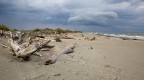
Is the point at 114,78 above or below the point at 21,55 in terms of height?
below

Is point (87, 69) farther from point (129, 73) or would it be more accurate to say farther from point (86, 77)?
point (129, 73)

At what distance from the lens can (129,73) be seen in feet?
18.9

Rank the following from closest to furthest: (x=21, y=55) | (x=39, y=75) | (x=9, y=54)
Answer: (x=39, y=75) → (x=21, y=55) → (x=9, y=54)

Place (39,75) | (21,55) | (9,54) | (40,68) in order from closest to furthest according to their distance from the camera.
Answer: (39,75) → (40,68) → (21,55) → (9,54)

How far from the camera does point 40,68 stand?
548cm

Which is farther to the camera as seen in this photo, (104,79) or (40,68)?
(40,68)

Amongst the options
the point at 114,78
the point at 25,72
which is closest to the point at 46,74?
the point at 25,72

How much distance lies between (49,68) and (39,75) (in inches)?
29.3

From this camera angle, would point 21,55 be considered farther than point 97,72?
Yes

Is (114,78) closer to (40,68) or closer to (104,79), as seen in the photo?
(104,79)

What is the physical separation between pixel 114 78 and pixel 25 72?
7.63ft

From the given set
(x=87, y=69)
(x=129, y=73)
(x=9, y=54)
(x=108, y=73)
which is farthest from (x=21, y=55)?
(x=129, y=73)

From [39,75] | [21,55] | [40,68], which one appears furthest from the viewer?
[21,55]

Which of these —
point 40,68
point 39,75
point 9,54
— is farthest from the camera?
point 9,54
